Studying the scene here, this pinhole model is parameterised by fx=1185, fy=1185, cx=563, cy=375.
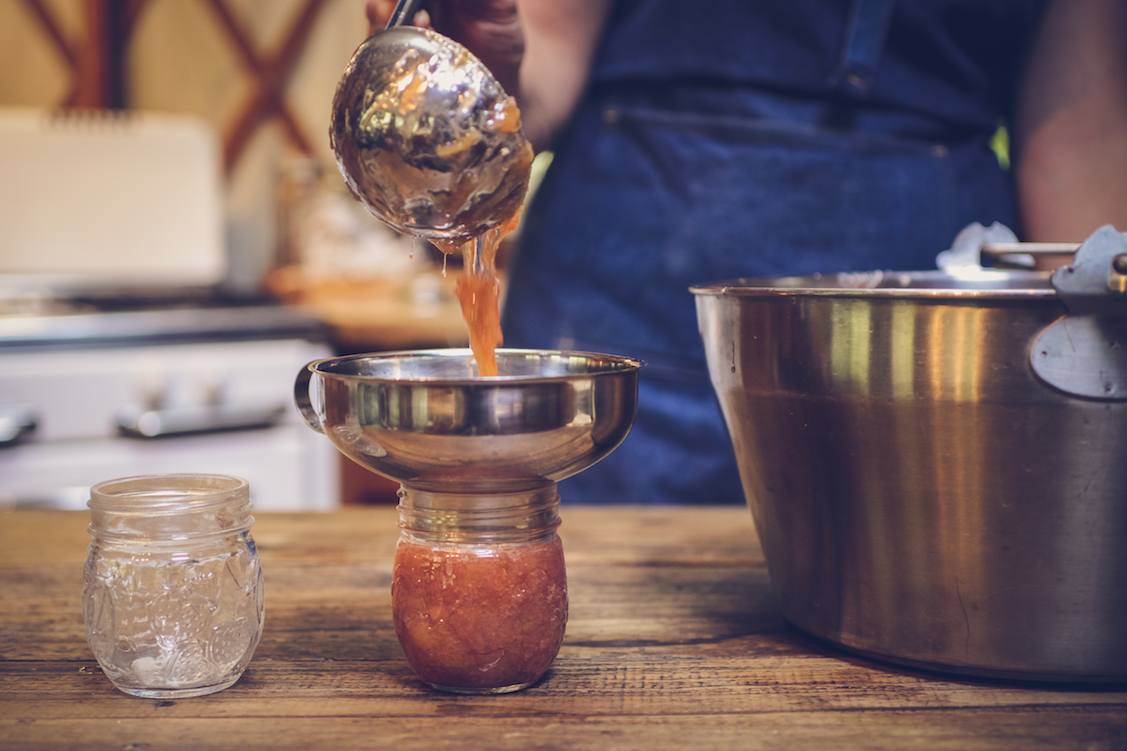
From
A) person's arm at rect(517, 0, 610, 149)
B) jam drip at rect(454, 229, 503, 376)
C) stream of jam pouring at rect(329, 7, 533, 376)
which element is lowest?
jam drip at rect(454, 229, 503, 376)

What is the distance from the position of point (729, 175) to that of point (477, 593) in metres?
0.56

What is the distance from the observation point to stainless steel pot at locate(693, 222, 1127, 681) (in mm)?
475

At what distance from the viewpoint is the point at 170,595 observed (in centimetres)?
53

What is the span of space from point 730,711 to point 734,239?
21.8 inches

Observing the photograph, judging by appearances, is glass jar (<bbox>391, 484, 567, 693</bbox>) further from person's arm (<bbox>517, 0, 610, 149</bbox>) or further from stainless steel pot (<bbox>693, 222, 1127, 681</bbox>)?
person's arm (<bbox>517, 0, 610, 149</bbox>)

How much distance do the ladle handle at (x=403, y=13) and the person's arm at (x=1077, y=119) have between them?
1.97 feet

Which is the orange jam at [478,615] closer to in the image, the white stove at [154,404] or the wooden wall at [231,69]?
the white stove at [154,404]

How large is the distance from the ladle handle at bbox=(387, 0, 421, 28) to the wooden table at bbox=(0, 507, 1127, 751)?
30 cm

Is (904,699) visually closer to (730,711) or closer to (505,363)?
(730,711)

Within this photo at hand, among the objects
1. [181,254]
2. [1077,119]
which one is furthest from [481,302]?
[181,254]

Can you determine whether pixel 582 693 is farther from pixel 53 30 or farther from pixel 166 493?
pixel 53 30

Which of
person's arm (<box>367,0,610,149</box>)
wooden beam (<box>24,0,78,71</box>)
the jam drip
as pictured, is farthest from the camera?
wooden beam (<box>24,0,78,71</box>)

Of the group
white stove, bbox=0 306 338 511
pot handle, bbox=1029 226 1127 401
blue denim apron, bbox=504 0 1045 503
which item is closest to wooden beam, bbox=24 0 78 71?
white stove, bbox=0 306 338 511

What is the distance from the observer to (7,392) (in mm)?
1582
